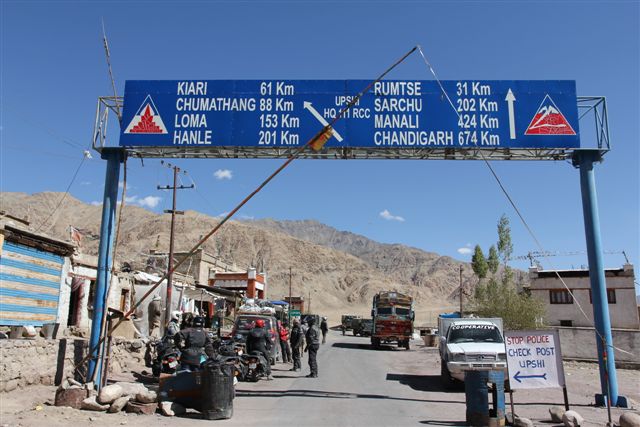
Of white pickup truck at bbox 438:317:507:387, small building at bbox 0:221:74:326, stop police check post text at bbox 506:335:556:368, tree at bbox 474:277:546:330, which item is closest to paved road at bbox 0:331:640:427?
white pickup truck at bbox 438:317:507:387

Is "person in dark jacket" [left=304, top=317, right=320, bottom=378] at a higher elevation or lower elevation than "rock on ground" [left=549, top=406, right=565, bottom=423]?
higher

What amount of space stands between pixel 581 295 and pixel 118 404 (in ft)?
134

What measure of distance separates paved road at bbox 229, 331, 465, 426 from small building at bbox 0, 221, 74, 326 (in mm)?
6898

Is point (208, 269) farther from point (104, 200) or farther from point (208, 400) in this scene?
point (208, 400)

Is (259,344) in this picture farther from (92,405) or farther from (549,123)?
(549,123)

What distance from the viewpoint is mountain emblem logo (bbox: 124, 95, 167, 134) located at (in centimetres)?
1338

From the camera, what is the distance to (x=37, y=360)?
36.6 ft

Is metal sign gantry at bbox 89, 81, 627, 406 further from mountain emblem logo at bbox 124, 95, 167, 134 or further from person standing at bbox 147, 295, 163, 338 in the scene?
person standing at bbox 147, 295, 163, 338

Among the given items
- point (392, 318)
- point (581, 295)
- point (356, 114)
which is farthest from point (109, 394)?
point (581, 295)

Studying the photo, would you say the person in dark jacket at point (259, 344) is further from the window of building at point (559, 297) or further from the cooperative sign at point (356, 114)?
the window of building at point (559, 297)

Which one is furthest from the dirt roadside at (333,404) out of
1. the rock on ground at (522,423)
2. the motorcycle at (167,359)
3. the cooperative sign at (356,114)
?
the cooperative sign at (356,114)

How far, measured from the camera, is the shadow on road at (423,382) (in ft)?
49.4

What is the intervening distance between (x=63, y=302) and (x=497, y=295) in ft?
82.8

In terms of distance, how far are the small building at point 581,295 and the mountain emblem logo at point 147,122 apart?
34.9 metres
